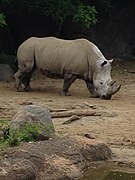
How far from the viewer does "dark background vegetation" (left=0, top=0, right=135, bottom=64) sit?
17375mm

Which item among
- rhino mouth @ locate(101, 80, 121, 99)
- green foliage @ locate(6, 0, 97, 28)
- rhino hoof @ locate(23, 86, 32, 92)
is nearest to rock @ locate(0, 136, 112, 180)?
rhino mouth @ locate(101, 80, 121, 99)

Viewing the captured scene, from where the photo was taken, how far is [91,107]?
39.9ft

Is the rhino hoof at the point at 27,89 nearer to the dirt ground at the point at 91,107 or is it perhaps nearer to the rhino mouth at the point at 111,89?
the dirt ground at the point at 91,107

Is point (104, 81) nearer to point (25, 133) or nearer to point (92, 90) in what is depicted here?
point (92, 90)

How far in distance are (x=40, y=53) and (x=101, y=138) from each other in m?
5.93

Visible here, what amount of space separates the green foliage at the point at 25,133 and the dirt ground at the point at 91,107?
1187 millimetres

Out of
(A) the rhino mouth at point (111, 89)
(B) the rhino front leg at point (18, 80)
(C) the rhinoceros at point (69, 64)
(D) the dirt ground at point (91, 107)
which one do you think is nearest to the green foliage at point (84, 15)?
(C) the rhinoceros at point (69, 64)

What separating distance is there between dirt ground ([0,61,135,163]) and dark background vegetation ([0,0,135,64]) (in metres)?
2.13

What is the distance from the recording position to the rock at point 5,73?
16641mm

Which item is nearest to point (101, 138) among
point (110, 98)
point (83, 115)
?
point (83, 115)

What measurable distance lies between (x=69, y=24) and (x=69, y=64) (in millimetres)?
6570

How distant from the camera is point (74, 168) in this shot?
741cm

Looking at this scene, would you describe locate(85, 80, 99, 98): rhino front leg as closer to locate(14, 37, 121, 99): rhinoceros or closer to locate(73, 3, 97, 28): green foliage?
locate(14, 37, 121, 99): rhinoceros

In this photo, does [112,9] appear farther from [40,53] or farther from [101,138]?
[101,138]
